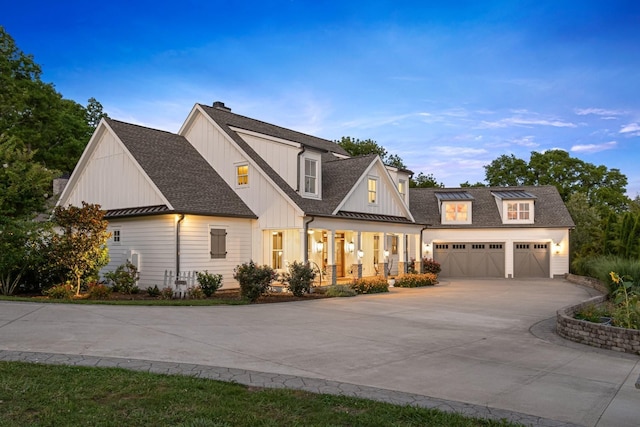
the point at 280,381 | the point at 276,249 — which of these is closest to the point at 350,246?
the point at 276,249

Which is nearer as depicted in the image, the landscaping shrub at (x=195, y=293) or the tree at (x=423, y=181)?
the landscaping shrub at (x=195, y=293)

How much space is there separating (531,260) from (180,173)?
21.9 m

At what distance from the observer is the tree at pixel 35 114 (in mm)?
31016

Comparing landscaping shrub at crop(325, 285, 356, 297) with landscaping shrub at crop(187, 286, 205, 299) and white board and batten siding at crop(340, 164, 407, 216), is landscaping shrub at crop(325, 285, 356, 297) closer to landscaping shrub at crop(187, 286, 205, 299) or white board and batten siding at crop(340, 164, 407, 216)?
white board and batten siding at crop(340, 164, 407, 216)

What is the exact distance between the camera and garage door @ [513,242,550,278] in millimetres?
30125

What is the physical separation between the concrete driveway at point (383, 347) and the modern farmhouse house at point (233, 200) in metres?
5.11

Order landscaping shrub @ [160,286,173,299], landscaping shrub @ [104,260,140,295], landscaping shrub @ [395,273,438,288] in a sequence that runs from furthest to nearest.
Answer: landscaping shrub @ [395,273,438,288] < landscaping shrub @ [104,260,140,295] < landscaping shrub @ [160,286,173,299]

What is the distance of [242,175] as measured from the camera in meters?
20.7

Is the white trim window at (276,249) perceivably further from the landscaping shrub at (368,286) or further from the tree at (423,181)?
the tree at (423,181)

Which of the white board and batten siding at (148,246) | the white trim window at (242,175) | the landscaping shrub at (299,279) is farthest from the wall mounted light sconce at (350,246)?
the white board and batten siding at (148,246)

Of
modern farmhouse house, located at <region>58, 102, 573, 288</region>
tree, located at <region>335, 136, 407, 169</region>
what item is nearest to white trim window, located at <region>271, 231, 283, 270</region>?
modern farmhouse house, located at <region>58, 102, 573, 288</region>

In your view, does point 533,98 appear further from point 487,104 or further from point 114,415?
point 114,415

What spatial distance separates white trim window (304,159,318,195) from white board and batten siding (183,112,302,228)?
1828mm

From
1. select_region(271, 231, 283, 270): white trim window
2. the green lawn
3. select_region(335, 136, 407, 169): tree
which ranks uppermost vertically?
select_region(335, 136, 407, 169): tree
